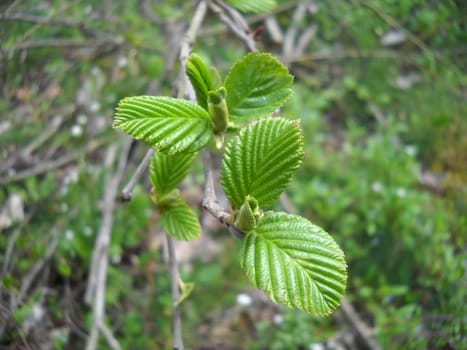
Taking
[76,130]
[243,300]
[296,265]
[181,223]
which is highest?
[296,265]

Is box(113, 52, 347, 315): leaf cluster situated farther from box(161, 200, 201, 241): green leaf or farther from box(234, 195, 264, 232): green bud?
box(161, 200, 201, 241): green leaf

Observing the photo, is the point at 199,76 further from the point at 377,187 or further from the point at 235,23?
the point at 377,187

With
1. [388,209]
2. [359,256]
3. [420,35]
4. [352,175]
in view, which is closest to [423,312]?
[359,256]

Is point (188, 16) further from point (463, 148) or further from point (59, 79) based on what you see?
point (463, 148)

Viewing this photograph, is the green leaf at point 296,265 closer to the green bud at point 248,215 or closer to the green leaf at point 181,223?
the green bud at point 248,215

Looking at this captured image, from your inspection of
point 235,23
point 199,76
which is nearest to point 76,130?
point 235,23

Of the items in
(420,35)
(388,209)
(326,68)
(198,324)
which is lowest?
(198,324)

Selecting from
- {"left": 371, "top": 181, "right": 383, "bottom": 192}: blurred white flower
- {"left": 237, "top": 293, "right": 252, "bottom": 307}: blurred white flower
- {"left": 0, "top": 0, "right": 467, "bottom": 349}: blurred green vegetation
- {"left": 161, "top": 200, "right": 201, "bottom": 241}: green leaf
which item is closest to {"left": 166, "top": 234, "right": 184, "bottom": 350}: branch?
{"left": 161, "top": 200, "right": 201, "bottom": 241}: green leaf
